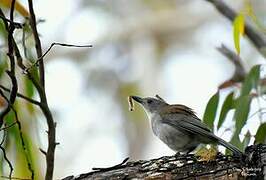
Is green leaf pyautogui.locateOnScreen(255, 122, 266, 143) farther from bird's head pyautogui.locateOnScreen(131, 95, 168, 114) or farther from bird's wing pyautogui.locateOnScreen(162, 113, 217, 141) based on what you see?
bird's head pyautogui.locateOnScreen(131, 95, 168, 114)

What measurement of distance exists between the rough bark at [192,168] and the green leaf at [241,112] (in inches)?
47.8

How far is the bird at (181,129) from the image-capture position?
376cm

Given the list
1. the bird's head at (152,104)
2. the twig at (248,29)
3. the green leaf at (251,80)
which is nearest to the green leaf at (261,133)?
the green leaf at (251,80)

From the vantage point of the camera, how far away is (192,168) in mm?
2672

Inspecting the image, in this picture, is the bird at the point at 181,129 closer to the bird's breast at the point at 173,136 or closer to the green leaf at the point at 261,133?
the bird's breast at the point at 173,136

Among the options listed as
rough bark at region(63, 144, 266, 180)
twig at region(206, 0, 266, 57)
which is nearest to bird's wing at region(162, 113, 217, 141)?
rough bark at region(63, 144, 266, 180)

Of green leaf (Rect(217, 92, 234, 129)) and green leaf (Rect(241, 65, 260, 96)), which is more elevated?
green leaf (Rect(241, 65, 260, 96))

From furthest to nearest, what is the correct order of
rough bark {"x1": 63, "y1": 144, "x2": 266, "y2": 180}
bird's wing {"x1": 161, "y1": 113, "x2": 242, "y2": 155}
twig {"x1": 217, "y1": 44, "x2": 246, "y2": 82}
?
1. twig {"x1": 217, "y1": 44, "x2": 246, "y2": 82}
2. bird's wing {"x1": 161, "y1": 113, "x2": 242, "y2": 155}
3. rough bark {"x1": 63, "y1": 144, "x2": 266, "y2": 180}

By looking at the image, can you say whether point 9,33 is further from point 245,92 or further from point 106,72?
point 106,72

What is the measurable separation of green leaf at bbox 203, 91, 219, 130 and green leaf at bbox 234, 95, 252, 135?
0.14 m

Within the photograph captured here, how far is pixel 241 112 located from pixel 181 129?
369mm

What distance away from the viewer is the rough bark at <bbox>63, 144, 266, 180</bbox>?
102 inches

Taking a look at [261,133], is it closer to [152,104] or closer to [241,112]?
[241,112]

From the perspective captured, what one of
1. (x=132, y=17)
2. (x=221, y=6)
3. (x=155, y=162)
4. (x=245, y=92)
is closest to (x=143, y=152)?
(x=132, y=17)
